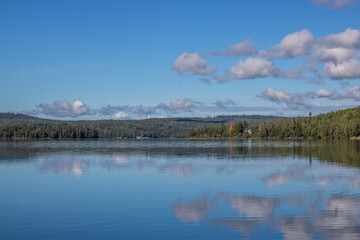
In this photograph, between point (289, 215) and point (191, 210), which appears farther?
point (191, 210)

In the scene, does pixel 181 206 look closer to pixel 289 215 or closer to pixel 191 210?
pixel 191 210

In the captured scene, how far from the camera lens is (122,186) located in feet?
95.0

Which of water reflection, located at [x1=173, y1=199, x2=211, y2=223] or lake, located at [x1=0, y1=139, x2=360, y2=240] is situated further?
water reflection, located at [x1=173, y1=199, x2=211, y2=223]

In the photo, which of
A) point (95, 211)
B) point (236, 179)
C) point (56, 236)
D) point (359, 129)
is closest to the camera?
point (56, 236)

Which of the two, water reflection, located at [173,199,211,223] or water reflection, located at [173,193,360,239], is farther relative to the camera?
water reflection, located at [173,199,211,223]

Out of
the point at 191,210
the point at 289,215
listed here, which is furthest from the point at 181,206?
the point at 289,215

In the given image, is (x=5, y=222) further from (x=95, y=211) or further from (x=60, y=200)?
(x=60, y=200)

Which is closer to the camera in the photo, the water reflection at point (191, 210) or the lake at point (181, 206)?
the lake at point (181, 206)

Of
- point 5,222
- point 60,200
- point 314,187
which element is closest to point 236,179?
point 314,187

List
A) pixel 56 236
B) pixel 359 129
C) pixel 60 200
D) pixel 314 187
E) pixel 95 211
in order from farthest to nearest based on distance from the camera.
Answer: pixel 359 129 < pixel 314 187 < pixel 60 200 < pixel 95 211 < pixel 56 236

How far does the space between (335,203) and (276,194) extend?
13.2ft

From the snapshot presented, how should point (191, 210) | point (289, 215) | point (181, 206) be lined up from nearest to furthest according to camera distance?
point (289, 215) → point (191, 210) → point (181, 206)

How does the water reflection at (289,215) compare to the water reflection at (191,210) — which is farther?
the water reflection at (191,210)

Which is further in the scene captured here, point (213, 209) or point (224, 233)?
point (213, 209)
